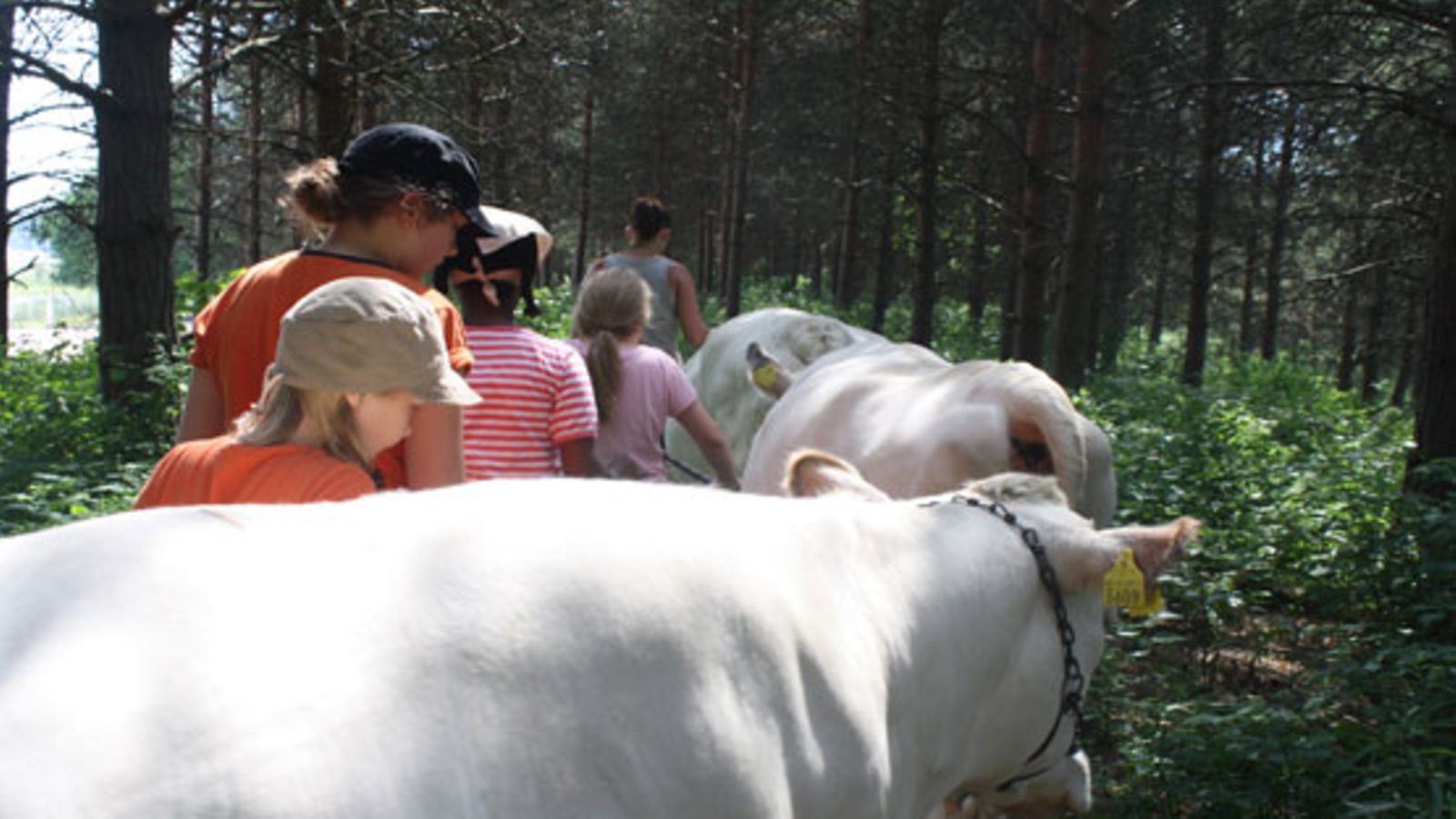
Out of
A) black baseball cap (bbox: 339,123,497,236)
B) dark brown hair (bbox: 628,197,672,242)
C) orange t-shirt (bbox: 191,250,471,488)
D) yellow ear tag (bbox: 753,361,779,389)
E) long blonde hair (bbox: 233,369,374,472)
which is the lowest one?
yellow ear tag (bbox: 753,361,779,389)

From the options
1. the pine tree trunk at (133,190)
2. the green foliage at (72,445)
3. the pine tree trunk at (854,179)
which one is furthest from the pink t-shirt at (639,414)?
the pine tree trunk at (854,179)

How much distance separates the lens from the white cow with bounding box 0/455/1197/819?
1.12 metres

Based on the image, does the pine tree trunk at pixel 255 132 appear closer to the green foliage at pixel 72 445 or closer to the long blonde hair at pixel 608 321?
the green foliage at pixel 72 445

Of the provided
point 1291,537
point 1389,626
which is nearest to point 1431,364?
point 1291,537

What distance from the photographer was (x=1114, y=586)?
248 centimetres

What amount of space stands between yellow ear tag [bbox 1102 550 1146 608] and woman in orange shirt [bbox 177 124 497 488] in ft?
4.92

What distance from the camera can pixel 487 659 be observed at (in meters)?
1.39

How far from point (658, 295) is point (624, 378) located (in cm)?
287

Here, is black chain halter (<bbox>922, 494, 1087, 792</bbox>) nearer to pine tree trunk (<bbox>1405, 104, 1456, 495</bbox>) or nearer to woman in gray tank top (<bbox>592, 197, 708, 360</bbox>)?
pine tree trunk (<bbox>1405, 104, 1456, 495</bbox>)

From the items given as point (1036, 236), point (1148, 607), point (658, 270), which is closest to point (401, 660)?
point (1148, 607)

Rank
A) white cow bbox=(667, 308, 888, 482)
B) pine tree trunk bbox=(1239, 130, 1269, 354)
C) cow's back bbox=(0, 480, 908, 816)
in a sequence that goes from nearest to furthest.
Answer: cow's back bbox=(0, 480, 908, 816) → white cow bbox=(667, 308, 888, 482) → pine tree trunk bbox=(1239, 130, 1269, 354)

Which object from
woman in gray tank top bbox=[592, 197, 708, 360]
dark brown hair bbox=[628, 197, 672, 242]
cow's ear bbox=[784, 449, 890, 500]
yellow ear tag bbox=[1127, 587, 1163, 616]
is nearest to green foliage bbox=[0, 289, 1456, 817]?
yellow ear tag bbox=[1127, 587, 1163, 616]

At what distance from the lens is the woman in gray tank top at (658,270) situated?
6.88 metres

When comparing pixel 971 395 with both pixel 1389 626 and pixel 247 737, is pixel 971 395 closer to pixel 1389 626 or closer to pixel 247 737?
pixel 1389 626
